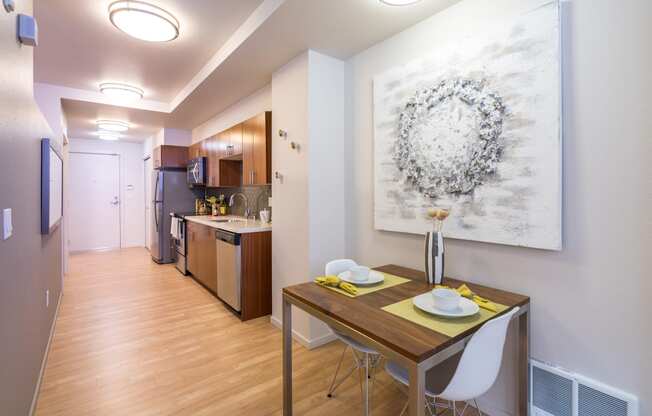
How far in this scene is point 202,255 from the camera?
13.3 feet

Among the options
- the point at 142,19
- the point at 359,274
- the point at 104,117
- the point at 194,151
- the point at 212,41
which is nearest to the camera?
the point at 359,274

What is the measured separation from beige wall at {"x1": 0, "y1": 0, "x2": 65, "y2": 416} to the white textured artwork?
2.07 m

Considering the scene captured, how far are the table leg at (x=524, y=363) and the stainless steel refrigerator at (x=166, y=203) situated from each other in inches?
212

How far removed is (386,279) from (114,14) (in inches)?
102

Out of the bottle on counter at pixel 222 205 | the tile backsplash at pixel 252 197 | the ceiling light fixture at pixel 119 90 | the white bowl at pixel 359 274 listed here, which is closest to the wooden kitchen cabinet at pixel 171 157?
the tile backsplash at pixel 252 197

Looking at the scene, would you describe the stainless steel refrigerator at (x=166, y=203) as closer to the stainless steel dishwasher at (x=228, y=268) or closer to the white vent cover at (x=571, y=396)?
the stainless steel dishwasher at (x=228, y=268)

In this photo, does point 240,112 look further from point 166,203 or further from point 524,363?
point 524,363

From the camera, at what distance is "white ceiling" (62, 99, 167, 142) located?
14.0 ft

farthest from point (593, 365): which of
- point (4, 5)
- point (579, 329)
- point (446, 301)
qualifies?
point (4, 5)

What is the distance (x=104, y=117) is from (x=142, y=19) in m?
3.47

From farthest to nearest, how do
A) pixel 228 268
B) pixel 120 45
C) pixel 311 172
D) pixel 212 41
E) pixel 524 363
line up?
pixel 228 268 → pixel 120 45 → pixel 212 41 → pixel 311 172 → pixel 524 363

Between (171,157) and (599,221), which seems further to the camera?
(171,157)

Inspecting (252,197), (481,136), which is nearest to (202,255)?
(252,197)

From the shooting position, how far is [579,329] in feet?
4.81
